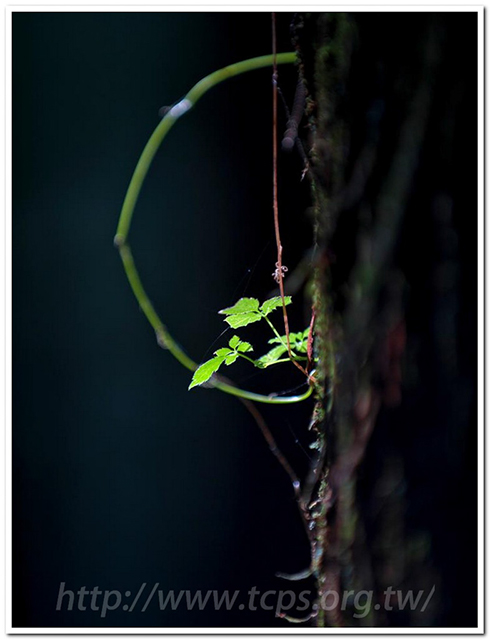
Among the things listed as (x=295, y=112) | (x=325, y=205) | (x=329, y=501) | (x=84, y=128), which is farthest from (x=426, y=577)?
(x=84, y=128)

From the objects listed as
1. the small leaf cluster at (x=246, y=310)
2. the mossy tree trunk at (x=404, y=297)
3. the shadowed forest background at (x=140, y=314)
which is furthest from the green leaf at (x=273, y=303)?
the shadowed forest background at (x=140, y=314)

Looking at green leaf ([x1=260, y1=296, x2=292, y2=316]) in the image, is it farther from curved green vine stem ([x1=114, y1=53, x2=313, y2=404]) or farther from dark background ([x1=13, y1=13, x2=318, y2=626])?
dark background ([x1=13, y1=13, x2=318, y2=626])

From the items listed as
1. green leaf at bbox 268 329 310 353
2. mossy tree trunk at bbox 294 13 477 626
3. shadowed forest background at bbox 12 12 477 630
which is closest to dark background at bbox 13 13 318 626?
shadowed forest background at bbox 12 12 477 630

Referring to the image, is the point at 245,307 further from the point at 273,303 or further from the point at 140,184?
the point at 140,184

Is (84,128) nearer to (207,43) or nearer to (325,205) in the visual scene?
(207,43)

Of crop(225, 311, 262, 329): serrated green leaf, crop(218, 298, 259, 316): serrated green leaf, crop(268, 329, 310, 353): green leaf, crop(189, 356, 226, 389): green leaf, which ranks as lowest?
crop(189, 356, 226, 389): green leaf

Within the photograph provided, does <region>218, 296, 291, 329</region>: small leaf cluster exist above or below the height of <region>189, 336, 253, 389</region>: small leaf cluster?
above

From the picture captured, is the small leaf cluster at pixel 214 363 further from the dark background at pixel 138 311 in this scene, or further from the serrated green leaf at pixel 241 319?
the dark background at pixel 138 311

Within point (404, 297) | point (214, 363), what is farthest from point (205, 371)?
point (404, 297)
